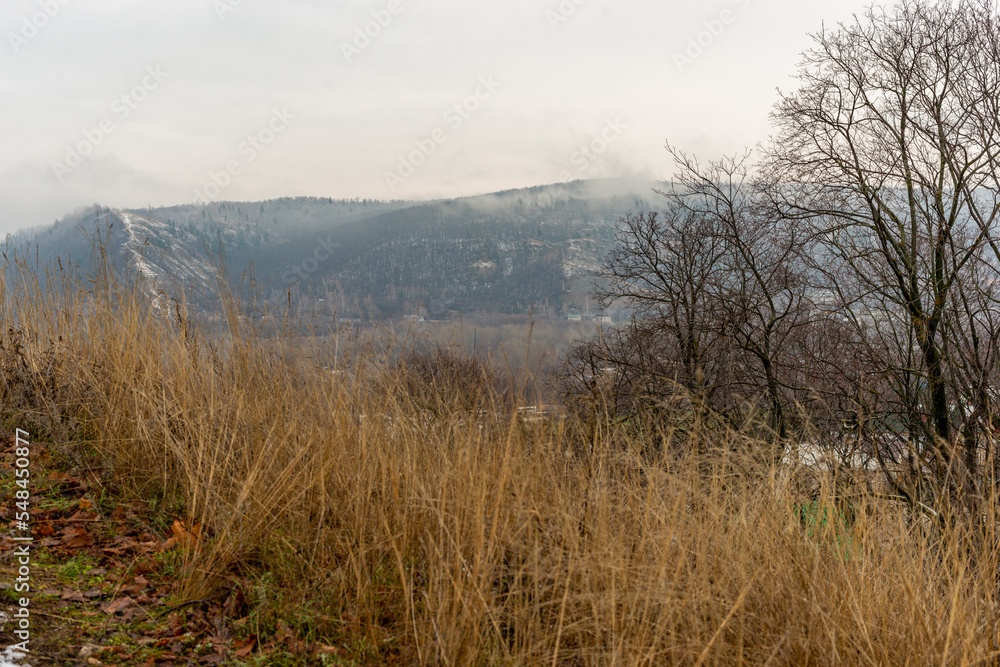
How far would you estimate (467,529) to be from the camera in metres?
2.45

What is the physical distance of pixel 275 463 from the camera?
9.91 ft

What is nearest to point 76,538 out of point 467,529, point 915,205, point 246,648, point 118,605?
point 118,605

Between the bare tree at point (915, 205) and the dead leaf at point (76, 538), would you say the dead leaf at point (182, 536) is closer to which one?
the dead leaf at point (76, 538)

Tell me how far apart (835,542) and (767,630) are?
446 millimetres

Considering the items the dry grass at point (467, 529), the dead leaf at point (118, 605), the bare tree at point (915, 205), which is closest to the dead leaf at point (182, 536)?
the dry grass at point (467, 529)

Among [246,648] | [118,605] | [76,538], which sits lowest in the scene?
[246,648]

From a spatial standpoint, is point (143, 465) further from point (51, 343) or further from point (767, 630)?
point (767, 630)

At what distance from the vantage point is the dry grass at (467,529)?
2.11 metres

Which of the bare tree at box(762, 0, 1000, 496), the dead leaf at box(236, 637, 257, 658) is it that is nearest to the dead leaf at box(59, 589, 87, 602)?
the dead leaf at box(236, 637, 257, 658)

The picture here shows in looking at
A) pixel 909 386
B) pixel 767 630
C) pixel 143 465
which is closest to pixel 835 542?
pixel 767 630

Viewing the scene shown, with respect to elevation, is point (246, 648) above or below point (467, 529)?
below

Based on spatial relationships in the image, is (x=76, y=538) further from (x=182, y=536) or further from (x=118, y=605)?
(x=118, y=605)

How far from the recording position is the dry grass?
211 centimetres

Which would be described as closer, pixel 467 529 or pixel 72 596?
pixel 72 596
